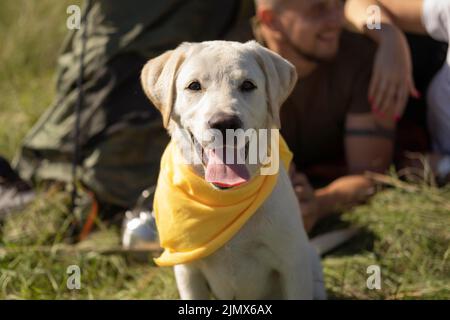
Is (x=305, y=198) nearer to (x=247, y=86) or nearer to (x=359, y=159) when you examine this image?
(x=359, y=159)

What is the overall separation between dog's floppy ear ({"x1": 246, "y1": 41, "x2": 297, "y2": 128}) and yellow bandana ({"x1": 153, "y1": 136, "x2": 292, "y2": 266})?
1.07 feet

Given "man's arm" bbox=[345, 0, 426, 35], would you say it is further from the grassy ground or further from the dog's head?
the dog's head

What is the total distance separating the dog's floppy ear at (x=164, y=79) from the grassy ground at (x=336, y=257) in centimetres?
120

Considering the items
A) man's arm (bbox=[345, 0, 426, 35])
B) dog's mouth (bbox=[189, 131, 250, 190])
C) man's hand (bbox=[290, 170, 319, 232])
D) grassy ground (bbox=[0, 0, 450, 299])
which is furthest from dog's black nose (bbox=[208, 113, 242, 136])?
man's arm (bbox=[345, 0, 426, 35])

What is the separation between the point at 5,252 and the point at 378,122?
232 cm

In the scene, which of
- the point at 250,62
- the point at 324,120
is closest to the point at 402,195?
the point at 324,120

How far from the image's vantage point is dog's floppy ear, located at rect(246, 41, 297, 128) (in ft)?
9.80

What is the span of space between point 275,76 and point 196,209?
0.66 metres

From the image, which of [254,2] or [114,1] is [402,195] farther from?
[114,1]

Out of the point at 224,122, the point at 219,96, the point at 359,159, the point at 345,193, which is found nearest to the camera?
the point at 224,122

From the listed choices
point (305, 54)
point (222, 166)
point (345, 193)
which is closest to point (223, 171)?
point (222, 166)

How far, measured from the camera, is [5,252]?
13.9ft

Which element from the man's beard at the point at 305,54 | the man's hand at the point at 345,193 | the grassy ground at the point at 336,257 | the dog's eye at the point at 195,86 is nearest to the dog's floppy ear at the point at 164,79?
the dog's eye at the point at 195,86

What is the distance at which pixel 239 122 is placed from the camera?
2.76 metres
